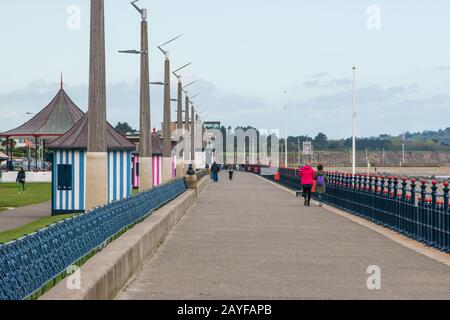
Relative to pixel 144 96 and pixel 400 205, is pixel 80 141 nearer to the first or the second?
pixel 144 96

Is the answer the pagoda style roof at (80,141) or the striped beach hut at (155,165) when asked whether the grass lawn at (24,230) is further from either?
the striped beach hut at (155,165)

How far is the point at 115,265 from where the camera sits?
13.5m

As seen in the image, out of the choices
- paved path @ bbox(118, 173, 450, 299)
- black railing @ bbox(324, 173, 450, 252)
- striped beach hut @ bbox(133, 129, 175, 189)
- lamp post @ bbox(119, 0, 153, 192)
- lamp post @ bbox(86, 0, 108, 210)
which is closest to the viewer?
paved path @ bbox(118, 173, 450, 299)

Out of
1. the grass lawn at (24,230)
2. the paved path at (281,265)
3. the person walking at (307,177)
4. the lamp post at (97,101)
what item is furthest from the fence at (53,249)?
the person walking at (307,177)

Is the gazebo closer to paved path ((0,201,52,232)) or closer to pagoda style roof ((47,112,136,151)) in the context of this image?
paved path ((0,201,52,232))

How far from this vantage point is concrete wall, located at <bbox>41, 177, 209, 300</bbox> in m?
10.7

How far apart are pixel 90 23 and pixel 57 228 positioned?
9.86 metres

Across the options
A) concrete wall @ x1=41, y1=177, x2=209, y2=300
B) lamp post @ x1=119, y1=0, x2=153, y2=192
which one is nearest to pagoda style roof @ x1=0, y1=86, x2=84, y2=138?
lamp post @ x1=119, y1=0, x2=153, y2=192

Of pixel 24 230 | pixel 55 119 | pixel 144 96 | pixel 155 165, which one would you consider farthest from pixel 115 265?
pixel 55 119

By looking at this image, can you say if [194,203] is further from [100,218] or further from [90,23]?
[100,218]

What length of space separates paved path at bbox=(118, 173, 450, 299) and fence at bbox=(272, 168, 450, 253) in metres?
0.81

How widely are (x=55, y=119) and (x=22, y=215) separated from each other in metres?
32.6

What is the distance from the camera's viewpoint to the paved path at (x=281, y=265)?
47.1 feet
